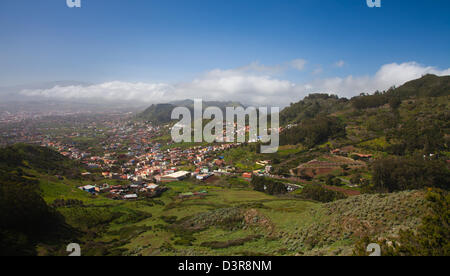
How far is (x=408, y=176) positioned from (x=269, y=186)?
19.9 m

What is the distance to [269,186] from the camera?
39.3 metres

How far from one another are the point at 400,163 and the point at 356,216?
2632 cm

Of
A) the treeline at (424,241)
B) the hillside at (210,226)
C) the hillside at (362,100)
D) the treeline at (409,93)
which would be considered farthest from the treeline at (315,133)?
the treeline at (424,241)

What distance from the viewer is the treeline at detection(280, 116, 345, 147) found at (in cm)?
7050

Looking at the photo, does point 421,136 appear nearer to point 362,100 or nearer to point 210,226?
point 362,100

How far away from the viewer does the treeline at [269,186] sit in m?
38.4

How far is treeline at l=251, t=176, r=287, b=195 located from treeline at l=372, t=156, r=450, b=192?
529 inches

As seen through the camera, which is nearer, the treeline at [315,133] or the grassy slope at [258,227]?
the grassy slope at [258,227]

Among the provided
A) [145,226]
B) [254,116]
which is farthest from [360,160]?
[254,116]

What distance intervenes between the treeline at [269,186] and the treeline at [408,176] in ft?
44.1

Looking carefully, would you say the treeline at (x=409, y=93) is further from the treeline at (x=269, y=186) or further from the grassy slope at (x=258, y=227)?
the grassy slope at (x=258, y=227)

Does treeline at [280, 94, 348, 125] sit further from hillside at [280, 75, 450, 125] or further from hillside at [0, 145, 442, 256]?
hillside at [0, 145, 442, 256]

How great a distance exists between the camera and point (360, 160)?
51.0 meters
